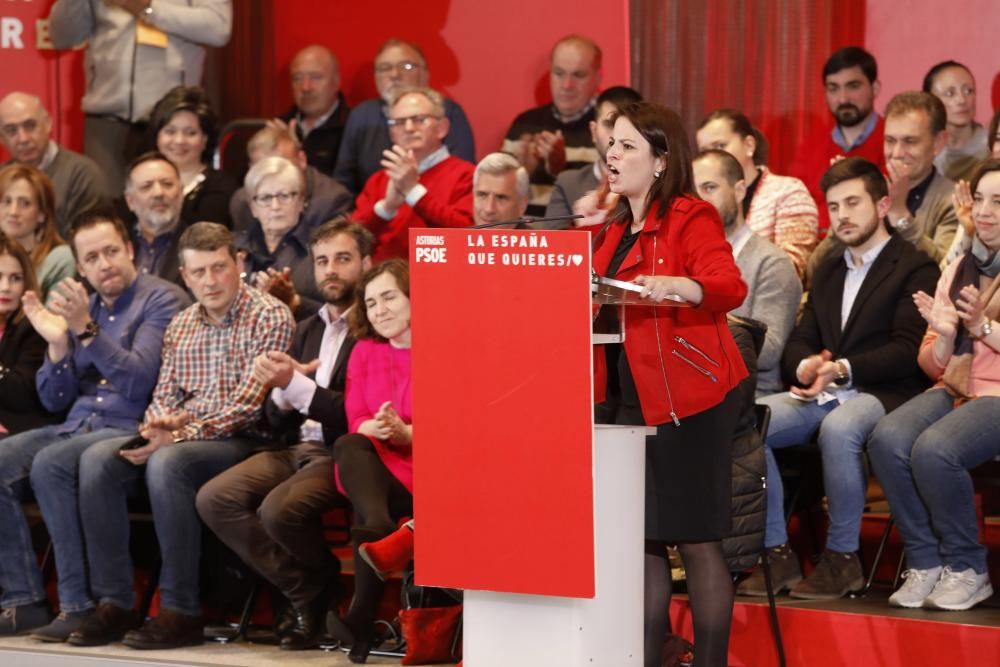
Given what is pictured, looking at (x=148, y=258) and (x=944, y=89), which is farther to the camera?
(x=148, y=258)

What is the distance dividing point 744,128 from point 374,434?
1874 mm

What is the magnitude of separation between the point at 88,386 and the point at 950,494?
117 inches

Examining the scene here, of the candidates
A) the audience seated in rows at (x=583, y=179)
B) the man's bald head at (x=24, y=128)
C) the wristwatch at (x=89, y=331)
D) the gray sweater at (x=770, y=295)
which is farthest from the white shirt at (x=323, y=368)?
the man's bald head at (x=24, y=128)

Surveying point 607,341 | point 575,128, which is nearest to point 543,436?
point 607,341

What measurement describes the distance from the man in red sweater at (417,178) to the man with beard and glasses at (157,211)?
74 cm

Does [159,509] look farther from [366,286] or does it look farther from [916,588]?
[916,588]

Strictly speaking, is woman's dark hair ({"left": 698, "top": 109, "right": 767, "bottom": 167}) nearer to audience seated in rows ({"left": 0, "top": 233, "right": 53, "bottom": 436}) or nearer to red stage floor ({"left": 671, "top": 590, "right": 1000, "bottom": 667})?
red stage floor ({"left": 671, "top": 590, "right": 1000, "bottom": 667})

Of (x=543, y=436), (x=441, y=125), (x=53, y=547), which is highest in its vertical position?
(x=441, y=125)

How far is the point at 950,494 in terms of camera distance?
397cm

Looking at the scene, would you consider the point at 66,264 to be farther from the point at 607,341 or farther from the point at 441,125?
the point at 607,341

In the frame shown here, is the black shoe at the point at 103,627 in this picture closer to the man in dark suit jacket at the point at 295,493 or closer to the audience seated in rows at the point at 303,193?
the man in dark suit jacket at the point at 295,493

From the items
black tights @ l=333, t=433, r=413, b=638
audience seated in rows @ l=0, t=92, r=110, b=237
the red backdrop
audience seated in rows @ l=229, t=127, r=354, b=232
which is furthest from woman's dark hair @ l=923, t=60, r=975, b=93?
audience seated in rows @ l=0, t=92, r=110, b=237

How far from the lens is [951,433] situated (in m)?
4.00

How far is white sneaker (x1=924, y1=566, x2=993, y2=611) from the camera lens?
13.0 feet
